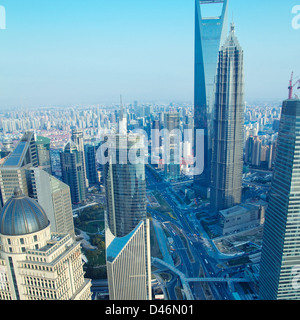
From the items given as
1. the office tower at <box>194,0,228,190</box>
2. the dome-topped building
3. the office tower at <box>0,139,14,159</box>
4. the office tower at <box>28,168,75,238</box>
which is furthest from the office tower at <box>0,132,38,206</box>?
the office tower at <box>194,0,228,190</box>

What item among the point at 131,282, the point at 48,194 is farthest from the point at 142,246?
the point at 48,194

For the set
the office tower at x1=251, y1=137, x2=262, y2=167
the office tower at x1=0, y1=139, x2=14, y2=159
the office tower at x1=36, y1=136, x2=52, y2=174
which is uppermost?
the office tower at x1=0, y1=139, x2=14, y2=159

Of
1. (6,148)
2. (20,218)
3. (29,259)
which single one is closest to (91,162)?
(6,148)

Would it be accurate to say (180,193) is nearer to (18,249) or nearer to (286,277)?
(286,277)

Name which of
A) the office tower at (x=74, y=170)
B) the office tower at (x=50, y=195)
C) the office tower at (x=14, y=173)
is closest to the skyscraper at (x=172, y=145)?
the office tower at (x=74, y=170)

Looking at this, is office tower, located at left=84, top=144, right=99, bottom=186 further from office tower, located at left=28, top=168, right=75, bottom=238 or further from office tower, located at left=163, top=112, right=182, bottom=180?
office tower, located at left=28, top=168, right=75, bottom=238

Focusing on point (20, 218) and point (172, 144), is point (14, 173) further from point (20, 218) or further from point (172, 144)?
point (172, 144)

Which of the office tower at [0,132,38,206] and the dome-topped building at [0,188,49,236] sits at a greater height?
the dome-topped building at [0,188,49,236]

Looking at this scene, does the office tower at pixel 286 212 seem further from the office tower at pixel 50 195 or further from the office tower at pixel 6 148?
the office tower at pixel 6 148
